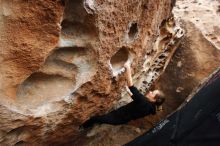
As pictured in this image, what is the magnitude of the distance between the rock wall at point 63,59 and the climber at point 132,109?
47mm

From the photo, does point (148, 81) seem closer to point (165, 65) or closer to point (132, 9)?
point (165, 65)

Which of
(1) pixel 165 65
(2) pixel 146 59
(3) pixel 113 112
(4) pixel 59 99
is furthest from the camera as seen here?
(1) pixel 165 65

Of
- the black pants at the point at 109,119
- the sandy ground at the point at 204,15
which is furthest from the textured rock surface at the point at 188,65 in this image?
the black pants at the point at 109,119

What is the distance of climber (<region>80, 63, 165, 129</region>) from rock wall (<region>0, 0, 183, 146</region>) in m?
0.05

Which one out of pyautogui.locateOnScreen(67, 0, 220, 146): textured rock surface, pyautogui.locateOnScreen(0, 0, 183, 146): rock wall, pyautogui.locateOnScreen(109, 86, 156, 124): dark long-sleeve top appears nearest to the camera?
pyautogui.locateOnScreen(0, 0, 183, 146): rock wall

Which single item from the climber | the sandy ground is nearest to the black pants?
the climber

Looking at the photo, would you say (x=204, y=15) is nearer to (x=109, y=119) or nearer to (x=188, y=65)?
(x=188, y=65)

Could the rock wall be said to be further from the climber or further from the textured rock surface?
the textured rock surface

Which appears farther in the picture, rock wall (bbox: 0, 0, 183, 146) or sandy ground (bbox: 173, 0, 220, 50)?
sandy ground (bbox: 173, 0, 220, 50)

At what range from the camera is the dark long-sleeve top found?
2490mm

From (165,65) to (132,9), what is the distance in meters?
0.90

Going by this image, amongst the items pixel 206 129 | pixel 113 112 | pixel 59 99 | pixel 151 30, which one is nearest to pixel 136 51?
pixel 151 30

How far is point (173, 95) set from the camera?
10.8 ft

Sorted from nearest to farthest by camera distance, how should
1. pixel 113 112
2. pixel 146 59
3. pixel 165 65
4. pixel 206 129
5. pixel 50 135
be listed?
pixel 206 129
pixel 50 135
pixel 113 112
pixel 146 59
pixel 165 65
